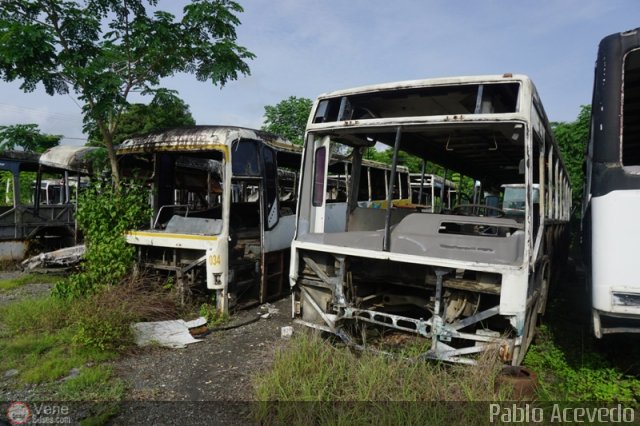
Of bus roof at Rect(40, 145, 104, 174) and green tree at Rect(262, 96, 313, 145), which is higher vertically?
green tree at Rect(262, 96, 313, 145)

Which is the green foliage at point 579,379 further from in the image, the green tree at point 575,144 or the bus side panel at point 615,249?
the green tree at point 575,144

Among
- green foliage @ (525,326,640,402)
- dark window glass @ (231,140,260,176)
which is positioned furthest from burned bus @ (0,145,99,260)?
green foliage @ (525,326,640,402)

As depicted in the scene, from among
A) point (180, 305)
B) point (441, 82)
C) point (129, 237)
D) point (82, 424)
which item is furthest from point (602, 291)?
point (129, 237)

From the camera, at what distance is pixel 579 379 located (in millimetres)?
4016

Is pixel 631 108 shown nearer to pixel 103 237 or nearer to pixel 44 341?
pixel 103 237

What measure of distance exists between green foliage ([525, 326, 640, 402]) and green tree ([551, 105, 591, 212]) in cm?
1008

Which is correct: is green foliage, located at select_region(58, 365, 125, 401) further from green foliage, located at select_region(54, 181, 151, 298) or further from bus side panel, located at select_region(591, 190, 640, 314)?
bus side panel, located at select_region(591, 190, 640, 314)

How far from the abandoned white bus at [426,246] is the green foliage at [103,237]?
2.86 m

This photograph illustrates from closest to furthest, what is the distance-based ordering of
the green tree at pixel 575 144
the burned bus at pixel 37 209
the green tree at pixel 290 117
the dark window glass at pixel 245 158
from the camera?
the dark window glass at pixel 245 158 → the burned bus at pixel 37 209 → the green tree at pixel 575 144 → the green tree at pixel 290 117

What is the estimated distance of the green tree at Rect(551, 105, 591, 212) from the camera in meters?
13.1

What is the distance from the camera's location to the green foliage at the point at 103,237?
589cm

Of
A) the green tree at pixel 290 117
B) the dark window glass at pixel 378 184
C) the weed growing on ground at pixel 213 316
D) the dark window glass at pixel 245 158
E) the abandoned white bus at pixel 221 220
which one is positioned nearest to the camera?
the weed growing on ground at pixel 213 316

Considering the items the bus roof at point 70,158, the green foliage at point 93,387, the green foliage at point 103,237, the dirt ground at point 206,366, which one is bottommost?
the dirt ground at point 206,366

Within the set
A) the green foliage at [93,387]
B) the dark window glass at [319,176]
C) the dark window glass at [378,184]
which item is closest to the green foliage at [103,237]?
the green foliage at [93,387]
